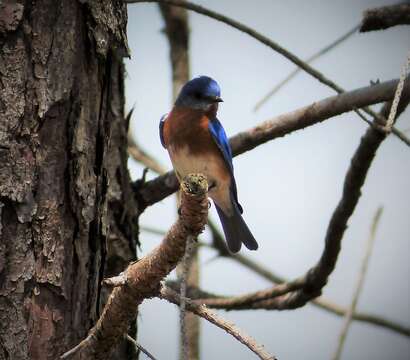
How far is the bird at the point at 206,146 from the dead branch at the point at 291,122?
768 mm

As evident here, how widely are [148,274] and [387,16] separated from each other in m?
1.90

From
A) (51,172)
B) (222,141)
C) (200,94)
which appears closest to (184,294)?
(51,172)

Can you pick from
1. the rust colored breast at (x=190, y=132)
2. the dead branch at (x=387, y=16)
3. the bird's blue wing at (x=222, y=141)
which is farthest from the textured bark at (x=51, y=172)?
the rust colored breast at (x=190, y=132)

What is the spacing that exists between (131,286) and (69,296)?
42 cm

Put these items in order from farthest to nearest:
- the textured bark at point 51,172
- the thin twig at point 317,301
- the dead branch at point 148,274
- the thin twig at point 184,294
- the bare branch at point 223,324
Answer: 1. the thin twig at point 317,301
2. the textured bark at point 51,172
3. the dead branch at point 148,274
4. the bare branch at point 223,324
5. the thin twig at point 184,294

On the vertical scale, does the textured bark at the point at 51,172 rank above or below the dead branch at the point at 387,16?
below

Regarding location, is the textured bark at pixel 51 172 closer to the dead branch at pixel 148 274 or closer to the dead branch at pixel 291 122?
the dead branch at pixel 148 274

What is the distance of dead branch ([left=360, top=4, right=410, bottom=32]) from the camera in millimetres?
3355

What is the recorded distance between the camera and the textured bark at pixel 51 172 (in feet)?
8.45

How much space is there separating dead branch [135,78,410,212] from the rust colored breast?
1.02 meters

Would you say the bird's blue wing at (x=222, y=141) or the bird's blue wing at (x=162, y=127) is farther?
the bird's blue wing at (x=162, y=127)

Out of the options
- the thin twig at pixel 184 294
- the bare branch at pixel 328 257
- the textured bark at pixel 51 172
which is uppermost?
the bare branch at pixel 328 257

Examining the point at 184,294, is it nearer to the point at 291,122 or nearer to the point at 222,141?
the point at 291,122

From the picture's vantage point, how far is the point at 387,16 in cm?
338
